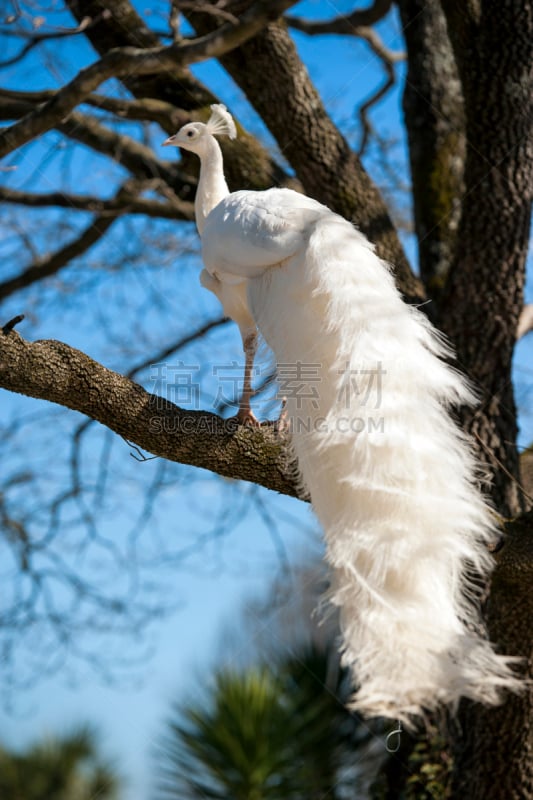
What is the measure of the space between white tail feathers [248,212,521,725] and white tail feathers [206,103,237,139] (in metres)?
1.27

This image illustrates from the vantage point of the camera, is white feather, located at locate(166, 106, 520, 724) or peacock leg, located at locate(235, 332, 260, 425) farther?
peacock leg, located at locate(235, 332, 260, 425)

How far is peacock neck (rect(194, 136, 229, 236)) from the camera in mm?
4425

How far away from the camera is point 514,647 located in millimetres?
4293

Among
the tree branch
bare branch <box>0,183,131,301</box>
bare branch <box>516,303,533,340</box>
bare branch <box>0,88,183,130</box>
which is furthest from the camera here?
bare branch <box>0,183,131,301</box>

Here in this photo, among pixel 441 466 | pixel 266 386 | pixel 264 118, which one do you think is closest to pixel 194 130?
pixel 264 118

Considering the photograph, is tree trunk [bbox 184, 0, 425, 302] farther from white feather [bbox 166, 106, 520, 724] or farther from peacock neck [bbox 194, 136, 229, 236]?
white feather [bbox 166, 106, 520, 724]

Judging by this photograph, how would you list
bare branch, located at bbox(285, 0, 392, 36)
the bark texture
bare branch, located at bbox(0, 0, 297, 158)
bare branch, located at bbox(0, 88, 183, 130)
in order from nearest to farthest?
bare branch, located at bbox(0, 0, 297, 158)
bare branch, located at bbox(0, 88, 183, 130)
the bark texture
bare branch, located at bbox(285, 0, 392, 36)

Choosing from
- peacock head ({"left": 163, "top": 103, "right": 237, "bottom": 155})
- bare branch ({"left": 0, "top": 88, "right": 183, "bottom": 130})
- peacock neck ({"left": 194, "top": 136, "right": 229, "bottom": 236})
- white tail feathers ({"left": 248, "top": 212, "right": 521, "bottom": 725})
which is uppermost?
bare branch ({"left": 0, "top": 88, "right": 183, "bottom": 130})

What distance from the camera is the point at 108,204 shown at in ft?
21.8

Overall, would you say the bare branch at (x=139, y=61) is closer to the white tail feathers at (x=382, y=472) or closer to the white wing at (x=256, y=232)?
the white wing at (x=256, y=232)

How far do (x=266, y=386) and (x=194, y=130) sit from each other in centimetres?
169

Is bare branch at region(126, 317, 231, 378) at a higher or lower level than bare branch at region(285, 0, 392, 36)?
lower

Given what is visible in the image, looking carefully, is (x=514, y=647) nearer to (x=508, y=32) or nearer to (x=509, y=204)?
(x=509, y=204)

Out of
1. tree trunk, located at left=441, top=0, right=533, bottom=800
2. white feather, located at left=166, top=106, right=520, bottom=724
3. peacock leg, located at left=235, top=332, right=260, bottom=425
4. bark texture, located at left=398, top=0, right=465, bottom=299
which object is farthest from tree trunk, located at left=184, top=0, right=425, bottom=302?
white feather, located at left=166, top=106, right=520, bottom=724
